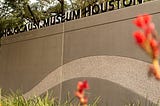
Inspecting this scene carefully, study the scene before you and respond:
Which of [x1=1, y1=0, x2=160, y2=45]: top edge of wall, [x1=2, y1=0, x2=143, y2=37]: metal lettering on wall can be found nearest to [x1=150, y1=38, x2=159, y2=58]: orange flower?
[x1=1, y1=0, x2=160, y2=45]: top edge of wall

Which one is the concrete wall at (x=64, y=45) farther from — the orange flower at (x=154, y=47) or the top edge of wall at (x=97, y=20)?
the orange flower at (x=154, y=47)

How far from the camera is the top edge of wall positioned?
6398 millimetres

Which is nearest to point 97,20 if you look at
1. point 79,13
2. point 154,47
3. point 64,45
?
point 79,13

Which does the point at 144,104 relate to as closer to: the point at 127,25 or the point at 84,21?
the point at 127,25

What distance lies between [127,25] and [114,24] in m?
0.42

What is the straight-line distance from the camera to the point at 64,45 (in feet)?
28.5

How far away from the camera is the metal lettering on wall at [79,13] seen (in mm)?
7746

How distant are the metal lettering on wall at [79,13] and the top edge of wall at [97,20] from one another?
30 centimetres

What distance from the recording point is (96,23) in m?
7.69

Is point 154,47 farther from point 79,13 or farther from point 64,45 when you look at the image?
point 79,13

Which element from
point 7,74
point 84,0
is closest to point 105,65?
point 7,74

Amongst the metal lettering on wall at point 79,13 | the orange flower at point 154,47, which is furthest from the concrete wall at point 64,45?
the orange flower at point 154,47

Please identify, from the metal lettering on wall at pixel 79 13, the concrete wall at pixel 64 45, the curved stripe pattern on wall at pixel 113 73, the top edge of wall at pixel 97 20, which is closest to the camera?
the curved stripe pattern on wall at pixel 113 73

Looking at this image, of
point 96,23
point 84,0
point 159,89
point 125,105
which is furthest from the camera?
point 84,0
